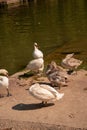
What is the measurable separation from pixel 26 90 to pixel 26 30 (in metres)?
17.4

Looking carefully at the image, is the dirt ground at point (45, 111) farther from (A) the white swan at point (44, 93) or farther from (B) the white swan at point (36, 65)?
(B) the white swan at point (36, 65)

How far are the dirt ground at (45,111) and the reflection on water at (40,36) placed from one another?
212 inches

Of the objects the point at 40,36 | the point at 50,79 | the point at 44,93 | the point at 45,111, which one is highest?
the point at 44,93

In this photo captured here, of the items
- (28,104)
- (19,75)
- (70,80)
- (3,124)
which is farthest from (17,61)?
(3,124)

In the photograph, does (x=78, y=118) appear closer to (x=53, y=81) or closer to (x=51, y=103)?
(x=51, y=103)

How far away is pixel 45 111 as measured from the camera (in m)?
12.3

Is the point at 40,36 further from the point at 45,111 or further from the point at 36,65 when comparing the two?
the point at 45,111

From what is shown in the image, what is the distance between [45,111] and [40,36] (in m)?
16.8

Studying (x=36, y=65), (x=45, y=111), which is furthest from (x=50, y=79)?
(x=45, y=111)

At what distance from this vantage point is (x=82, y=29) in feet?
99.3

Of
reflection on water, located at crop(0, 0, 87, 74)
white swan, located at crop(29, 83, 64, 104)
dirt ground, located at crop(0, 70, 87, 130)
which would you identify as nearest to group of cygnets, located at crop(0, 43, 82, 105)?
white swan, located at crop(29, 83, 64, 104)

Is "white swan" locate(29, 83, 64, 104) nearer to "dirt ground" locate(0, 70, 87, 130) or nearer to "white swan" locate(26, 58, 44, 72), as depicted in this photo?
"dirt ground" locate(0, 70, 87, 130)

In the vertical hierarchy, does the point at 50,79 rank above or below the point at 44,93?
below

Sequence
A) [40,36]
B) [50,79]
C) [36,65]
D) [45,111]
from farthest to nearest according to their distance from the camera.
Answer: [40,36] < [36,65] < [50,79] < [45,111]
